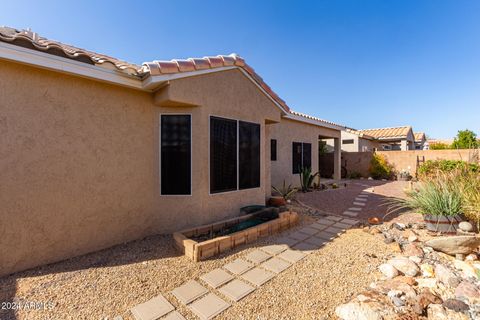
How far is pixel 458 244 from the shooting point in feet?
14.9

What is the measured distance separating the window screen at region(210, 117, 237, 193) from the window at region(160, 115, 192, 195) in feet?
2.38

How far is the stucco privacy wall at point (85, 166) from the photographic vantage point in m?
4.16

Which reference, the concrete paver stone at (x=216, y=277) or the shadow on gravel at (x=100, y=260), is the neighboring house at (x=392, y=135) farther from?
the shadow on gravel at (x=100, y=260)

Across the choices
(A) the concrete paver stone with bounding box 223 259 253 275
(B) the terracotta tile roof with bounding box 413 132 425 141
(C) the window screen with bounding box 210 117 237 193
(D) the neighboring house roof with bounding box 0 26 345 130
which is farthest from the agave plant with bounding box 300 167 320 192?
(B) the terracotta tile roof with bounding box 413 132 425 141

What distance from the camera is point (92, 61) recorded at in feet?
15.6

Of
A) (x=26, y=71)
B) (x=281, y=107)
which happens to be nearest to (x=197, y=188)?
(x=26, y=71)

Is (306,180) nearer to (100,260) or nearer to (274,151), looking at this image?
(274,151)

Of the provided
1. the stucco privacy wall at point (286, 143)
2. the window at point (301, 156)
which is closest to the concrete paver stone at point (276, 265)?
the stucco privacy wall at point (286, 143)

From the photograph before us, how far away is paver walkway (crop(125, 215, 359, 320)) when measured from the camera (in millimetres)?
3174

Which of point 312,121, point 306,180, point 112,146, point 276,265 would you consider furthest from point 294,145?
point 112,146

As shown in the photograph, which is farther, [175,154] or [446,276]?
[175,154]

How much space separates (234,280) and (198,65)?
5480mm

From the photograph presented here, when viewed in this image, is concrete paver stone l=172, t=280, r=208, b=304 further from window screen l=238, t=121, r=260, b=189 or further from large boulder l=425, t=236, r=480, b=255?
large boulder l=425, t=236, r=480, b=255

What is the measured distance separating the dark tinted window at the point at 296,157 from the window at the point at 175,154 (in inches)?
341
